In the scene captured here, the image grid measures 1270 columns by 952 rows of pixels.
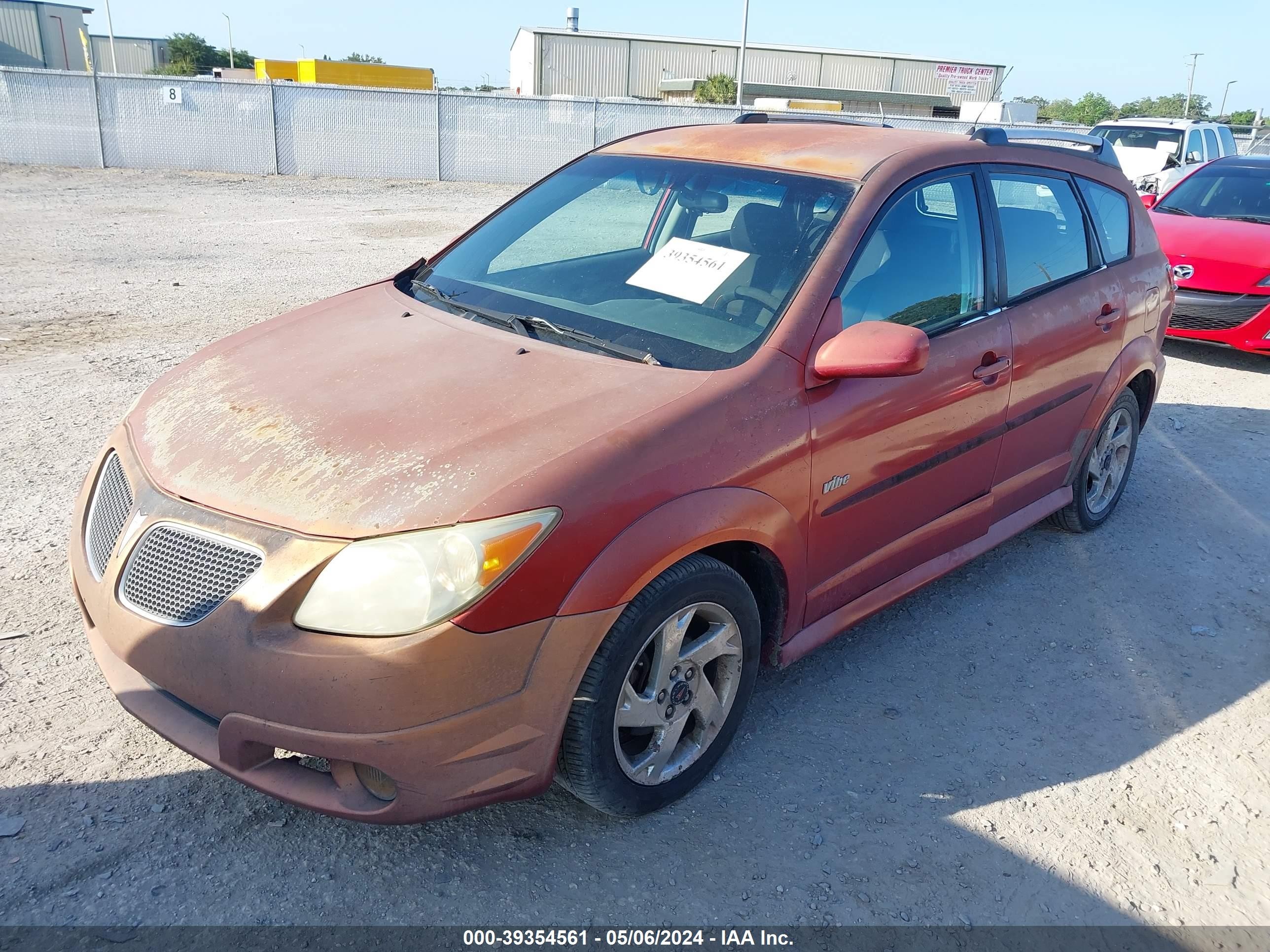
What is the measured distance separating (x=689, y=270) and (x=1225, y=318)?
6.54 metres

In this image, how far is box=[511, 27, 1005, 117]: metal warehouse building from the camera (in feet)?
167

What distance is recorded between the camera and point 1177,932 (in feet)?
8.51

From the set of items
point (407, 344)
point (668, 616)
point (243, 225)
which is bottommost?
point (243, 225)

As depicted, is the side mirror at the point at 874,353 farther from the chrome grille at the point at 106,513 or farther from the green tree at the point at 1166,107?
the green tree at the point at 1166,107

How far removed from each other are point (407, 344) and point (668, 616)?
4.11 feet

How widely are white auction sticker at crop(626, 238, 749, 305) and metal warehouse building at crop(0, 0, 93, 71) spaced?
64081 millimetres

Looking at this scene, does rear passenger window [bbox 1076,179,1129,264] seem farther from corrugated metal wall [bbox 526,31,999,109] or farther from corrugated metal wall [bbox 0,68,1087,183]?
corrugated metal wall [bbox 526,31,999,109]

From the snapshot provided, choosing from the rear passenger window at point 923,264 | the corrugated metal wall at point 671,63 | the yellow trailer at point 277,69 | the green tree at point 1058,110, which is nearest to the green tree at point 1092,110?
the green tree at point 1058,110

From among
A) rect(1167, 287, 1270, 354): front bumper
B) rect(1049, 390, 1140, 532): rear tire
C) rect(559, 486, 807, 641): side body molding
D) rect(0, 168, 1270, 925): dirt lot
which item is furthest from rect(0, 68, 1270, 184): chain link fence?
rect(559, 486, 807, 641): side body molding

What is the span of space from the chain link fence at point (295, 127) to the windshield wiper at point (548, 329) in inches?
651

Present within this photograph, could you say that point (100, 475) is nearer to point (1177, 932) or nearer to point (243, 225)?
point (1177, 932)

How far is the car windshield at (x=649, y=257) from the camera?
3127 millimetres

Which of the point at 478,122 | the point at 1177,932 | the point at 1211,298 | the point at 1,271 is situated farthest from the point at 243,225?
the point at 1177,932

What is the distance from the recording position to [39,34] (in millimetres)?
58031
